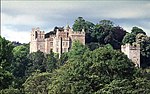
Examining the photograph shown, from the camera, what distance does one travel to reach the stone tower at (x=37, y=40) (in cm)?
8424

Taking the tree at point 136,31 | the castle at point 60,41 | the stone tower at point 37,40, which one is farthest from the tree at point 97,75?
the stone tower at point 37,40

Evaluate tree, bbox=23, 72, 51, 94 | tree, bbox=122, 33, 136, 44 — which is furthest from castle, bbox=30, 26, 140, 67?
tree, bbox=23, 72, 51, 94

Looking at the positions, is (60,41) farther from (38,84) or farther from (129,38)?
(38,84)

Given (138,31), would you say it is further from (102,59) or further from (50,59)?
(102,59)

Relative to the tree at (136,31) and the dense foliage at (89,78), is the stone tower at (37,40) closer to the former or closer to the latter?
the tree at (136,31)

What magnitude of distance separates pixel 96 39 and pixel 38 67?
62.0 feet

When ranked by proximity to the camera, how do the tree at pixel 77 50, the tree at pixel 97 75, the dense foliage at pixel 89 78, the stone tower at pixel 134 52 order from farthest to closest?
the stone tower at pixel 134 52, the tree at pixel 77 50, the tree at pixel 97 75, the dense foliage at pixel 89 78

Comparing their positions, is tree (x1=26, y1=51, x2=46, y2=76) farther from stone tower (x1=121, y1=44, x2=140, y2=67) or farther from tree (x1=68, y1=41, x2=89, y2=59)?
stone tower (x1=121, y1=44, x2=140, y2=67)

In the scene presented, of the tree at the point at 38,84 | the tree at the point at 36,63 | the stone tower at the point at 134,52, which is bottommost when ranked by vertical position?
the tree at the point at 38,84

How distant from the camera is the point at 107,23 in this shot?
283ft

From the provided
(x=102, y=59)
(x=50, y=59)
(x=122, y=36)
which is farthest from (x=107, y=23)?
(x=102, y=59)

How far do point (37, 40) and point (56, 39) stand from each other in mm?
4891

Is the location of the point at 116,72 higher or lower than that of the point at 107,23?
lower

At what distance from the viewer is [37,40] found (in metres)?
84.8
